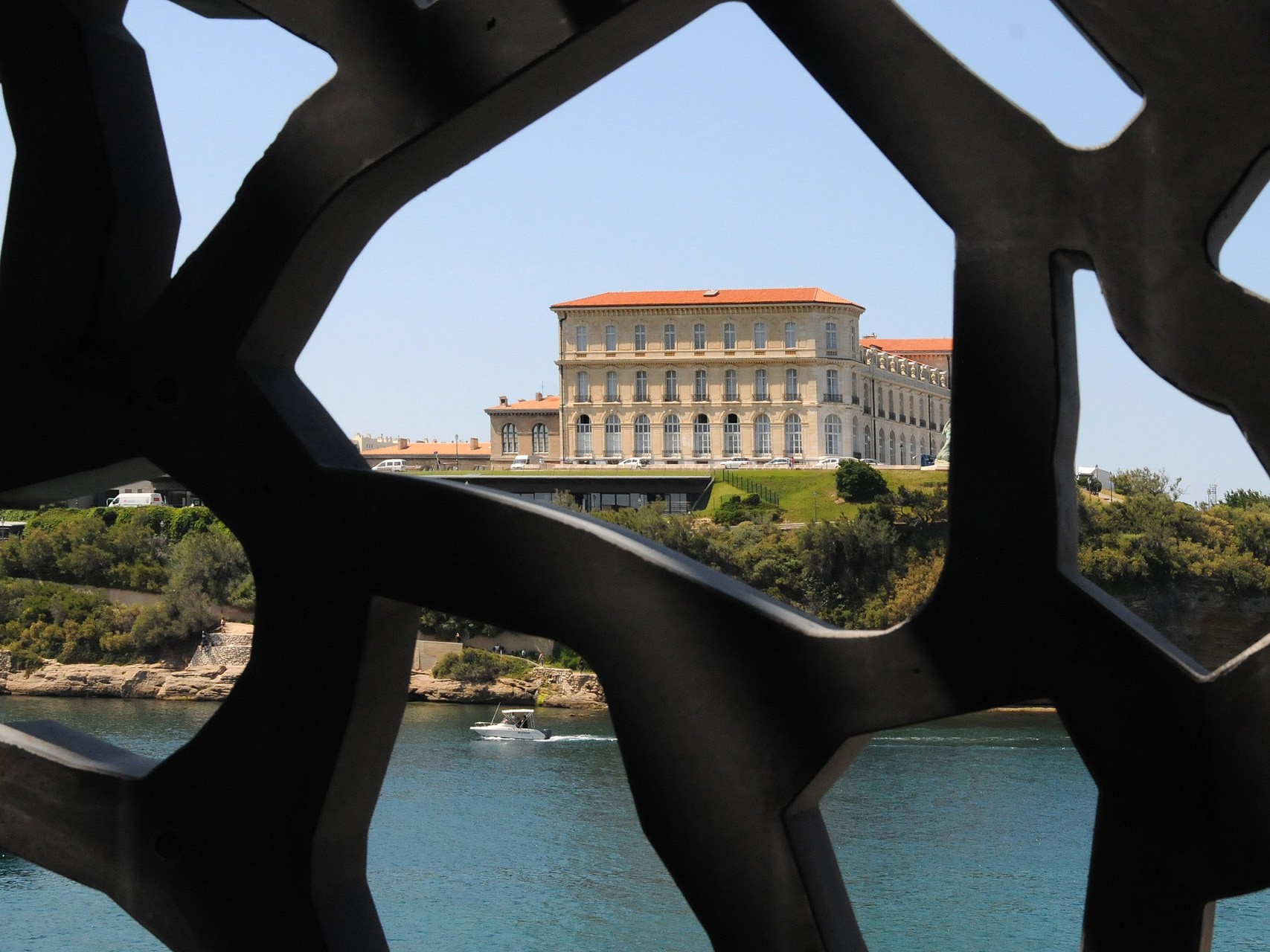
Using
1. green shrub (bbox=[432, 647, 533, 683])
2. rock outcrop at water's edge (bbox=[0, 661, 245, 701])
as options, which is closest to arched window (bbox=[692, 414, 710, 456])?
green shrub (bbox=[432, 647, 533, 683])

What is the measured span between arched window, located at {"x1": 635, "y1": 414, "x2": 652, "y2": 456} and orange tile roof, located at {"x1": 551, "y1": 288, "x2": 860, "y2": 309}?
350 cm

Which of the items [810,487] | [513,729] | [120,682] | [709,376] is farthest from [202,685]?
[709,376]

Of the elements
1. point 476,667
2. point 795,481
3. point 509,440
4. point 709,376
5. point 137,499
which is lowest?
point 476,667

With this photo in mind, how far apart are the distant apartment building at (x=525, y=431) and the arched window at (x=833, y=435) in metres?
8.27

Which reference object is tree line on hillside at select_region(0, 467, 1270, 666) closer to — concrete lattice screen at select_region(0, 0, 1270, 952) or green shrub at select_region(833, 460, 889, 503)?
green shrub at select_region(833, 460, 889, 503)

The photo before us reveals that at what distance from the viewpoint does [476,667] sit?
28.4m

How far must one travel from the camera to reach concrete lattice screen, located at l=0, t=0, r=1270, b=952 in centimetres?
179

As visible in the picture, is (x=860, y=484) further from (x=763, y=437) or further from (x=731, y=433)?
(x=731, y=433)

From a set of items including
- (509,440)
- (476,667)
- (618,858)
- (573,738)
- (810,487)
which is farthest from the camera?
(509,440)

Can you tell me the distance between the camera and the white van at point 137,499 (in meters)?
39.0

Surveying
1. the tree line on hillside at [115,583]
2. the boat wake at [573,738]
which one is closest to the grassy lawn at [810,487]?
the boat wake at [573,738]

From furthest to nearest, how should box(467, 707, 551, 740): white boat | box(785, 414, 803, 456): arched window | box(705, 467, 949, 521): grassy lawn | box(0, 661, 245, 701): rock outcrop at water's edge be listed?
box(785, 414, 803, 456): arched window, box(705, 467, 949, 521): grassy lawn, box(0, 661, 245, 701): rock outcrop at water's edge, box(467, 707, 551, 740): white boat

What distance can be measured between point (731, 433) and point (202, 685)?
2213 centimetres

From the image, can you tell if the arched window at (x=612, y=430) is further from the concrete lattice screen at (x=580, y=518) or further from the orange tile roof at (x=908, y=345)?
the concrete lattice screen at (x=580, y=518)
